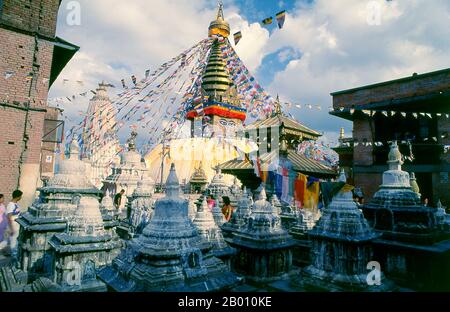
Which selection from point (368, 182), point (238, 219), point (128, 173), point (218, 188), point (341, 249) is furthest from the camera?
point (128, 173)

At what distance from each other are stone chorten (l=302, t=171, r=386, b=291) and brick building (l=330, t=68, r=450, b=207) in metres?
7.98

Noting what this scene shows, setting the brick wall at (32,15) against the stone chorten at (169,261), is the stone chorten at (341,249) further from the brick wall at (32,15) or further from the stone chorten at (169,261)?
the brick wall at (32,15)

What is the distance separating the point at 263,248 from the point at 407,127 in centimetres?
1291

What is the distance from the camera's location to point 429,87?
12500 mm

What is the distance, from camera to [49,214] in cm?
566

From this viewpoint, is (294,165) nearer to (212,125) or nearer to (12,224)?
(12,224)

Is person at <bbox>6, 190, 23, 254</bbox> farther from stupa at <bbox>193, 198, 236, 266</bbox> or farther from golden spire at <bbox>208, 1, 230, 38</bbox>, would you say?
golden spire at <bbox>208, 1, 230, 38</bbox>

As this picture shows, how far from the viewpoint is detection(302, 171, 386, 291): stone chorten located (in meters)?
4.30

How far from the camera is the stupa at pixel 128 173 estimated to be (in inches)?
632

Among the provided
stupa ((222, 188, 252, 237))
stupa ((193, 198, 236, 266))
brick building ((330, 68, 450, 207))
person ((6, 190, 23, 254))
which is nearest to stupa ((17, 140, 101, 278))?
person ((6, 190, 23, 254))

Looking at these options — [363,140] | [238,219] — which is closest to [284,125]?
[363,140]
